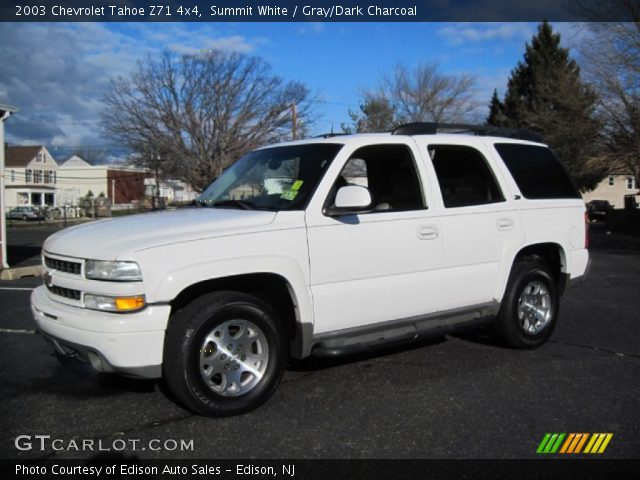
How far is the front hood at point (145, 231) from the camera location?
360 centimetres

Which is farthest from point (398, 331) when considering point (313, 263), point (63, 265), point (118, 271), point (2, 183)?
point (2, 183)

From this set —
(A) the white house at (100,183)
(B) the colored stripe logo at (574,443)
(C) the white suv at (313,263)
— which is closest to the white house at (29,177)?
(A) the white house at (100,183)

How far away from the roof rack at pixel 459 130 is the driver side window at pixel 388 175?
8.5 inches

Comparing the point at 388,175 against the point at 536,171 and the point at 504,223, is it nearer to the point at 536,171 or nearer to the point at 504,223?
the point at 504,223

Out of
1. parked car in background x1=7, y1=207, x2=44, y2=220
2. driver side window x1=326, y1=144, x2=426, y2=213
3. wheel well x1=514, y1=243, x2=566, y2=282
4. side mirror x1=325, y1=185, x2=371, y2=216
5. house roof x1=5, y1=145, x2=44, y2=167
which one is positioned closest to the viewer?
side mirror x1=325, y1=185, x2=371, y2=216

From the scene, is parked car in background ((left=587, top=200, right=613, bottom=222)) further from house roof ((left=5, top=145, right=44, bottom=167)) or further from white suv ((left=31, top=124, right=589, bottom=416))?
house roof ((left=5, top=145, right=44, bottom=167))

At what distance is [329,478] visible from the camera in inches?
122

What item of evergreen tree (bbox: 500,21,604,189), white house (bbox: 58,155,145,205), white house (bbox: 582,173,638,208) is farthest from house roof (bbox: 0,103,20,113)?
white house (bbox: 58,155,145,205)

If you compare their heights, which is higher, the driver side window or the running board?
the driver side window

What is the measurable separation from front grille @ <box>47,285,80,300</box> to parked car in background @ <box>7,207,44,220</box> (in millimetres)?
54538

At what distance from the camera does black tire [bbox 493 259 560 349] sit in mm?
5285

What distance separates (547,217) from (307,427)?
3.28 m

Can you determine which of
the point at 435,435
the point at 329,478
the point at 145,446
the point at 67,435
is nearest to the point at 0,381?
the point at 67,435

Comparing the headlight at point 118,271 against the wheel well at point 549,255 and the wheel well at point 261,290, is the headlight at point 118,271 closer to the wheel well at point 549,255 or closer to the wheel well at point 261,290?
the wheel well at point 261,290
